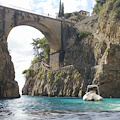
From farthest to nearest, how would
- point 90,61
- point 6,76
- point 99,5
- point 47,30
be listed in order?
point 99,5 → point 47,30 → point 90,61 → point 6,76

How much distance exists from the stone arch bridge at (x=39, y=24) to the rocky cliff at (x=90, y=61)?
275 cm

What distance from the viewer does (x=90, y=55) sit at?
47562 mm

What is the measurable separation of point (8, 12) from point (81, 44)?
17112 millimetres

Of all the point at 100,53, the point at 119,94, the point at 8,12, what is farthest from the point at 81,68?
the point at 8,12

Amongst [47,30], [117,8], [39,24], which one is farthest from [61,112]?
[47,30]

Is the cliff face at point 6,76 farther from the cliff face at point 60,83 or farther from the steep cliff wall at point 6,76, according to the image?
the cliff face at point 60,83

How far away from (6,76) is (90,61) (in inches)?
705

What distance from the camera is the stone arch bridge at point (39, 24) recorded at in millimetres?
45447

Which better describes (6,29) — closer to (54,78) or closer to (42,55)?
(54,78)

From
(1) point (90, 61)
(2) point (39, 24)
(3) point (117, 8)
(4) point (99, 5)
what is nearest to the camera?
(3) point (117, 8)

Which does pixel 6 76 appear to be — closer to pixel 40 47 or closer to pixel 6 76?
pixel 6 76

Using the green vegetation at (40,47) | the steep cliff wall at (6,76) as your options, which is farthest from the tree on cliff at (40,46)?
the steep cliff wall at (6,76)

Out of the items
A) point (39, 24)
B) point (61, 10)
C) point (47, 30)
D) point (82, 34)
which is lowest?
point (82, 34)

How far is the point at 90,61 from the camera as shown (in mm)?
47125
